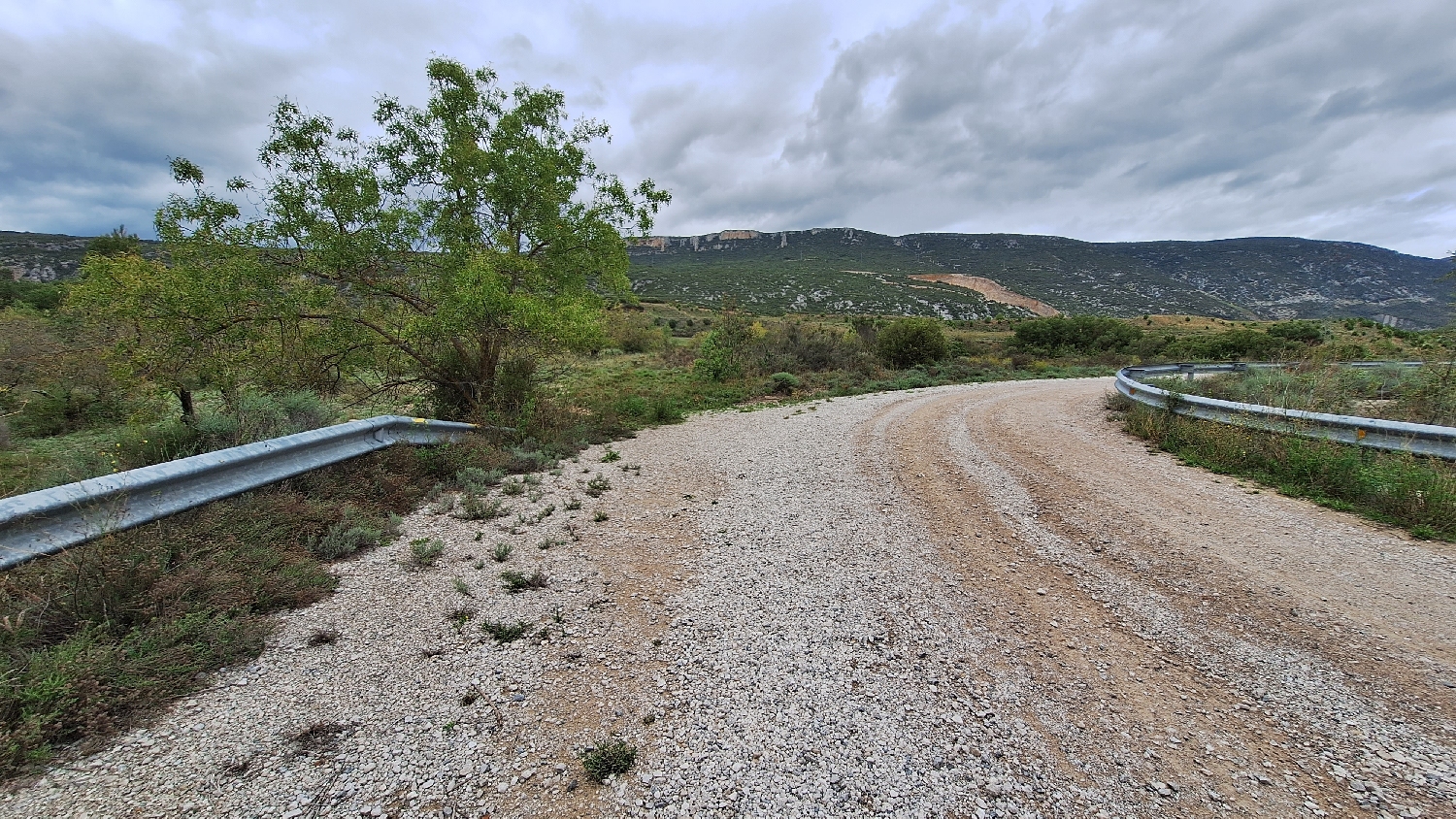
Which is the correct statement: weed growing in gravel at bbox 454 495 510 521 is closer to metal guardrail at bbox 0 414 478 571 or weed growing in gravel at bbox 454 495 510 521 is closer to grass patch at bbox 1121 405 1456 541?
metal guardrail at bbox 0 414 478 571

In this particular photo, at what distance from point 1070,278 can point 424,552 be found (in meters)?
94.9

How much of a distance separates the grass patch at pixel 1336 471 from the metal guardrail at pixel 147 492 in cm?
1008

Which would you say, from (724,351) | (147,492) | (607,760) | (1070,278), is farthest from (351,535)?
(1070,278)

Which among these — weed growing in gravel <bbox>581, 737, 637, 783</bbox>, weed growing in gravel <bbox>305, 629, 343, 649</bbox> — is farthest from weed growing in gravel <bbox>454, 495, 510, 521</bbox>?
weed growing in gravel <bbox>581, 737, 637, 783</bbox>

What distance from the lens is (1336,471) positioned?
19.0ft

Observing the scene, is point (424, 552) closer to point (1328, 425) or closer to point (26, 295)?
point (1328, 425)

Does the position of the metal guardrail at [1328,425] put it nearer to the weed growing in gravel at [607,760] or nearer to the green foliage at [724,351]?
the weed growing in gravel at [607,760]

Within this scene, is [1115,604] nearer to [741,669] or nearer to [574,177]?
[741,669]

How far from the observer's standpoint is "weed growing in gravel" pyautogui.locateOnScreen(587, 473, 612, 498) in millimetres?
6090

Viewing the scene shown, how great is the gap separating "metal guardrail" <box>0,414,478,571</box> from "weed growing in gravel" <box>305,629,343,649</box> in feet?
4.52

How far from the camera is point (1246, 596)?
365 centimetres

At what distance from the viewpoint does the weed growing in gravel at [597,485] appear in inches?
240

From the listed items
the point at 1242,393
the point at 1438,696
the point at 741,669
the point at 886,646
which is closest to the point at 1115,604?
the point at 1438,696

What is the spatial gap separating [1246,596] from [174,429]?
9.88m
